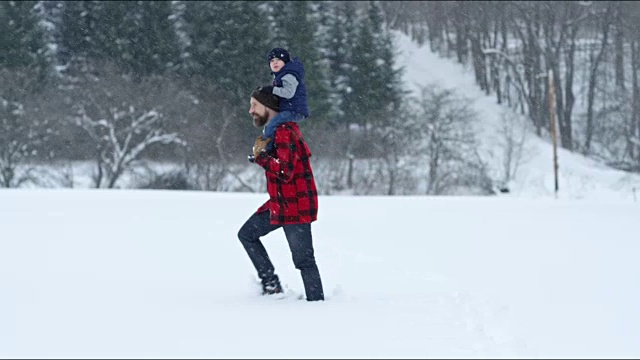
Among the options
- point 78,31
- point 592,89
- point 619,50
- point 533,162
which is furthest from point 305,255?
point 619,50

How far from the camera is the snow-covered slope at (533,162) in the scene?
3791 cm

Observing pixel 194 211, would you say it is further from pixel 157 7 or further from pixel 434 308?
pixel 157 7

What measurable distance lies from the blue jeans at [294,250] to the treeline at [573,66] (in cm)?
4205

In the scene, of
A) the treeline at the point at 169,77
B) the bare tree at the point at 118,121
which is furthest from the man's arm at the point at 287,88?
the bare tree at the point at 118,121

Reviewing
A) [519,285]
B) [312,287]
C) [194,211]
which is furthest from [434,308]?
[194,211]

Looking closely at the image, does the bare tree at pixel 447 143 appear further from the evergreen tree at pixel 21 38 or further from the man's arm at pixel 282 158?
the man's arm at pixel 282 158

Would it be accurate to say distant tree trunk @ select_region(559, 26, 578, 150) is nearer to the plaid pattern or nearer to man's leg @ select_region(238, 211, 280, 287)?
man's leg @ select_region(238, 211, 280, 287)

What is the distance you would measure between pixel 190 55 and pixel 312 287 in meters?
40.8

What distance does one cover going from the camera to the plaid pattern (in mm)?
5270

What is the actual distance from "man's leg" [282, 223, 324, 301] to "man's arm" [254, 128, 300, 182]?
1.23 ft

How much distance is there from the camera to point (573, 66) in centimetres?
5122

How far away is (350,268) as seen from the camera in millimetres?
7695

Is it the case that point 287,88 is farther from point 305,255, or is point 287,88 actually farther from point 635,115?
point 635,115

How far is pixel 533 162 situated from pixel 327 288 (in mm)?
41104
